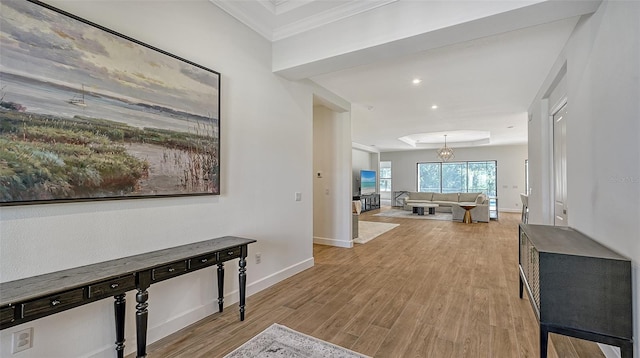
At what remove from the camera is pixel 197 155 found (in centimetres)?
250

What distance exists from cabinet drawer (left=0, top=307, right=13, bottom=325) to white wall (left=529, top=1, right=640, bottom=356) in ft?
10.4

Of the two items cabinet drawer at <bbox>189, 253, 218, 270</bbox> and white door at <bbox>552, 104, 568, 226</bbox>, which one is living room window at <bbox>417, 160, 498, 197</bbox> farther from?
cabinet drawer at <bbox>189, 253, 218, 270</bbox>

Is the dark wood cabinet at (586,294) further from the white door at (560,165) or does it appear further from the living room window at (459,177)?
the living room window at (459,177)

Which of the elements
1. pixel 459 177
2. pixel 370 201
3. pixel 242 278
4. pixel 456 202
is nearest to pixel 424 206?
pixel 456 202

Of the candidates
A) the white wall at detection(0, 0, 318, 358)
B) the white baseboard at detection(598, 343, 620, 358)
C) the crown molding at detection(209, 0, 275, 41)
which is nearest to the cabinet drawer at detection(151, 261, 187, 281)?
the white wall at detection(0, 0, 318, 358)

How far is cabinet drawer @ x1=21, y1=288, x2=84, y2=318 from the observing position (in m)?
1.35

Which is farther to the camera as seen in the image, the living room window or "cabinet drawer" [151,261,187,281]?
the living room window

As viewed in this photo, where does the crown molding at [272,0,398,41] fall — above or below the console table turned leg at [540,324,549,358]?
above

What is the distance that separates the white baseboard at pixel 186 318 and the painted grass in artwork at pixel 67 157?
3.45 feet

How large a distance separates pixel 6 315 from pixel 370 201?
11.1 m

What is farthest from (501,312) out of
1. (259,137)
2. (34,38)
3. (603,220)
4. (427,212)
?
(427,212)

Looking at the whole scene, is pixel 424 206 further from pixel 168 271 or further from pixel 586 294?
pixel 168 271

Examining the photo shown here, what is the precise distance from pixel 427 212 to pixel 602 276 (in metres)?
9.27

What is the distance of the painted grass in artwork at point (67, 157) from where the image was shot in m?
1.52
